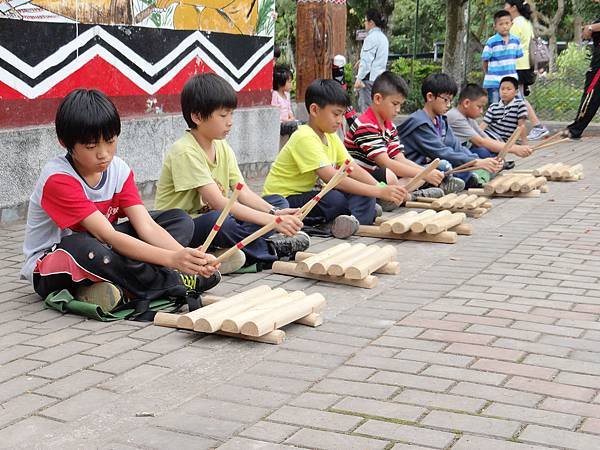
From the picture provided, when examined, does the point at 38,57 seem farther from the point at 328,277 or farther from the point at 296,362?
the point at 296,362

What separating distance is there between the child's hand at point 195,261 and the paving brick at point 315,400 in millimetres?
818

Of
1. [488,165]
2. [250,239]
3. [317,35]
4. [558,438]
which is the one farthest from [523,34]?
[558,438]

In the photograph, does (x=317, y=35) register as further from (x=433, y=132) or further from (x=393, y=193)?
(x=393, y=193)

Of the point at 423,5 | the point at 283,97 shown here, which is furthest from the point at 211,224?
the point at 423,5

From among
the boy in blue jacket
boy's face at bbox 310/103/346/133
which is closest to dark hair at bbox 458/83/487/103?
the boy in blue jacket

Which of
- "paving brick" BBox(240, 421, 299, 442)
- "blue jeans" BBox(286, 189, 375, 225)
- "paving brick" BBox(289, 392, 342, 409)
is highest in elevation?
"blue jeans" BBox(286, 189, 375, 225)

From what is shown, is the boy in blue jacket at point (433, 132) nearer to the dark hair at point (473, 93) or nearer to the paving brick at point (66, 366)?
the dark hair at point (473, 93)

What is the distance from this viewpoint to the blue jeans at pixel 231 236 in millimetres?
4883

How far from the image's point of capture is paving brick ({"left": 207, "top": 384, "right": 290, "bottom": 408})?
3.12 metres

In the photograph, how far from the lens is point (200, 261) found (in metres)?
3.78

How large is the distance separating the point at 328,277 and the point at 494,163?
3039mm

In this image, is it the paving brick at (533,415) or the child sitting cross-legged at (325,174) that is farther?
the child sitting cross-legged at (325,174)

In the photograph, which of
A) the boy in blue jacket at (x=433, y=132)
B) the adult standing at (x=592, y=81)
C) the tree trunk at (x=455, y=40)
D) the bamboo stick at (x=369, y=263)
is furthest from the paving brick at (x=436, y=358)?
the tree trunk at (x=455, y=40)

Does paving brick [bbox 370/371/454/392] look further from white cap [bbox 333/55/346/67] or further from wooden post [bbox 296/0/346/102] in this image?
white cap [bbox 333/55/346/67]
